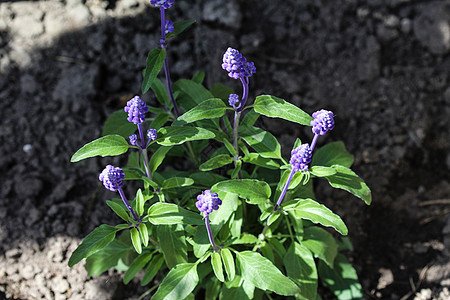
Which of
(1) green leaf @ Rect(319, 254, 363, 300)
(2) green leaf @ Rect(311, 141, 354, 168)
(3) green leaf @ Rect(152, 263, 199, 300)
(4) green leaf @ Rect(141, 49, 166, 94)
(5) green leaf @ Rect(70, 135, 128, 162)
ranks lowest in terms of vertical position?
(1) green leaf @ Rect(319, 254, 363, 300)

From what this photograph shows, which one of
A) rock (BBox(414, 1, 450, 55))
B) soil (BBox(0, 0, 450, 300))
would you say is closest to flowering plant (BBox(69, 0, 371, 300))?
soil (BBox(0, 0, 450, 300))

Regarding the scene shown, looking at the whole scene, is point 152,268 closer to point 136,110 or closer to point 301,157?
point 136,110

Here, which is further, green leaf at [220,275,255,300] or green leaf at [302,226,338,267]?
green leaf at [302,226,338,267]

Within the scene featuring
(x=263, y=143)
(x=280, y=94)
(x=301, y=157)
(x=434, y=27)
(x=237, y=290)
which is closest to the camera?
(x=301, y=157)

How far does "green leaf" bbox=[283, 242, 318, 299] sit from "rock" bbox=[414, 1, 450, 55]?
7.19 ft

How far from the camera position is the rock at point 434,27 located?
3748 millimetres

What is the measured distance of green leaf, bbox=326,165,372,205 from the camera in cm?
221

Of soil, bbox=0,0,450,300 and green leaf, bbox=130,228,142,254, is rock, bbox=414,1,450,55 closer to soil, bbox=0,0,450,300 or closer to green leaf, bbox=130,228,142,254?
soil, bbox=0,0,450,300

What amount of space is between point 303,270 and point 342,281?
536mm

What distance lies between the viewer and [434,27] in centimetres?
377

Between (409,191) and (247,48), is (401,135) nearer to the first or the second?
(409,191)

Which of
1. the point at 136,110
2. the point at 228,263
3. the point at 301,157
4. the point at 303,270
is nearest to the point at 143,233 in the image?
the point at 228,263

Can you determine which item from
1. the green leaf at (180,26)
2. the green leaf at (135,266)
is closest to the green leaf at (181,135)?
the green leaf at (180,26)

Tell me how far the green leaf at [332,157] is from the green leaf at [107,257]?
3.91 ft
